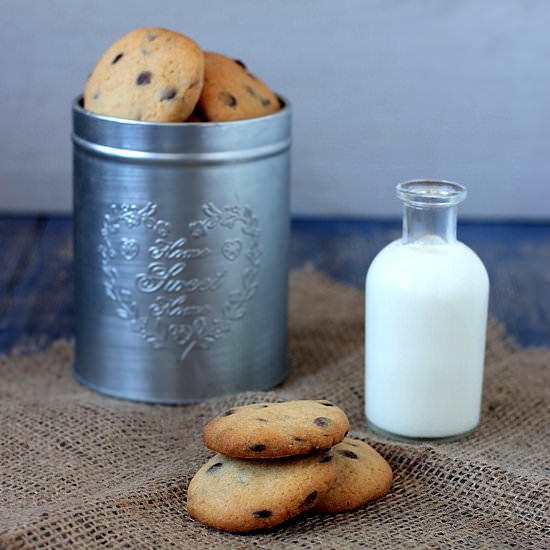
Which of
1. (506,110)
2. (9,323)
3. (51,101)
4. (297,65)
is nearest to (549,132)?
(506,110)

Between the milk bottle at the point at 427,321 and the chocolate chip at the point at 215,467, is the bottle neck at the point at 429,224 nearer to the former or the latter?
the milk bottle at the point at 427,321

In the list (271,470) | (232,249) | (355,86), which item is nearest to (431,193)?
(232,249)

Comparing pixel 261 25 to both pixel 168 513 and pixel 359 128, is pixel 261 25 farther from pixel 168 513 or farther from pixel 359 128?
pixel 168 513

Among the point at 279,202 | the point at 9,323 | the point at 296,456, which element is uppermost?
the point at 279,202

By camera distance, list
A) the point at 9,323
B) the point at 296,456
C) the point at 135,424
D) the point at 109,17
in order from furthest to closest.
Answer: the point at 109,17 < the point at 9,323 < the point at 135,424 < the point at 296,456

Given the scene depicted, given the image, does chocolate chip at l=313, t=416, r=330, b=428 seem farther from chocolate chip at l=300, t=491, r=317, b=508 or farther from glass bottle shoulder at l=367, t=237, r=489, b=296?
glass bottle shoulder at l=367, t=237, r=489, b=296

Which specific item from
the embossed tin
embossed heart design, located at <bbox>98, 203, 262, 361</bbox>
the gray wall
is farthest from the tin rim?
the gray wall

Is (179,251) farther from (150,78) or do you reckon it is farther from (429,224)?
(429,224)
